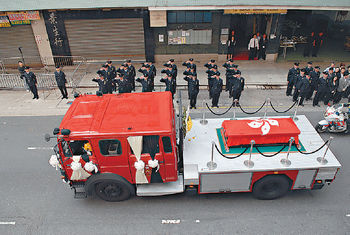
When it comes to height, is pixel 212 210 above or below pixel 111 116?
below

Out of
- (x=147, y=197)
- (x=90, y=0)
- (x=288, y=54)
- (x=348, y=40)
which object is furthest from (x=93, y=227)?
(x=348, y=40)

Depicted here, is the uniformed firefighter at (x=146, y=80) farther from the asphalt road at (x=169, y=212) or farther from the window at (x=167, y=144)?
the window at (x=167, y=144)

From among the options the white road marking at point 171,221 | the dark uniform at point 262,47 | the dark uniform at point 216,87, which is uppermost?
the dark uniform at point 262,47

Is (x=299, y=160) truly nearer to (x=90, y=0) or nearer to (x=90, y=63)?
(x=90, y=0)

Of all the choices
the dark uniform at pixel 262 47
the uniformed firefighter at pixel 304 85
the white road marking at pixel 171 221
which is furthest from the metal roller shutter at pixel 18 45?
the uniformed firefighter at pixel 304 85

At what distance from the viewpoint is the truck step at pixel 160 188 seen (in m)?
7.59

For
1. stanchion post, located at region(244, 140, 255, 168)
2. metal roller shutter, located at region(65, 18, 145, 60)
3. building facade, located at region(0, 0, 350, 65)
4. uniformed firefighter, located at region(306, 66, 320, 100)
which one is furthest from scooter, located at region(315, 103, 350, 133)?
metal roller shutter, located at region(65, 18, 145, 60)

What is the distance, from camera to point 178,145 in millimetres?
7840

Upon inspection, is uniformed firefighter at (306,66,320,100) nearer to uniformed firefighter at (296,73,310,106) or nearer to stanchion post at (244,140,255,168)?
uniformed firefighter at (296,73,310,106)

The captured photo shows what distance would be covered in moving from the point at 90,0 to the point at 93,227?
41.7 feet

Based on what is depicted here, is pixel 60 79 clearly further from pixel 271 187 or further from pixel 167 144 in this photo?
pixel 271 187

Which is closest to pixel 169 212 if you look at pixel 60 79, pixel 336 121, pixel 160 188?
pixel 160 188

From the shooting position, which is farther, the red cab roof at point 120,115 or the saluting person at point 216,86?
the saluting person at point 216,86

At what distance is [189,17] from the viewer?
17219 mm
